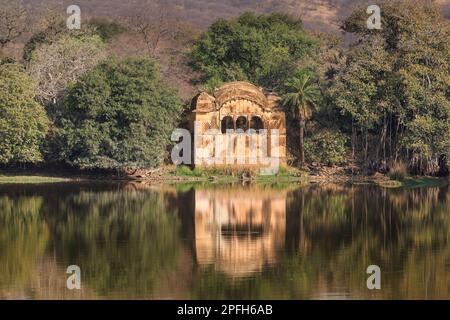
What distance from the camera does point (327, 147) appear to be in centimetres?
6781

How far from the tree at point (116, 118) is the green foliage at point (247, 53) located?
7.37m

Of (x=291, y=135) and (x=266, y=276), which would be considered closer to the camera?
(x=266, y=276)

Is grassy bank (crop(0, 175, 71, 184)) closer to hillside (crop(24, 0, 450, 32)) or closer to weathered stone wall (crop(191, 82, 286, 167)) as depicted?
weathered stone wall (crop(191, 82, 286, 167))

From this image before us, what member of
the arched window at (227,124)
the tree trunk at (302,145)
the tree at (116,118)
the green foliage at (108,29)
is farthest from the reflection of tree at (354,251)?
the green foliage at (108,29)

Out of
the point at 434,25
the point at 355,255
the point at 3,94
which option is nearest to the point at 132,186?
the point at 3,94

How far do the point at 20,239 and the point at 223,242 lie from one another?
22.6ft

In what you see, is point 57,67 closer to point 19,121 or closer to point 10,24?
point 19,121

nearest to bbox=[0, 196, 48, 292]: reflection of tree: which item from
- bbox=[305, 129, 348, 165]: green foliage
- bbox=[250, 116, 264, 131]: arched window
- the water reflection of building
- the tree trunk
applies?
the water reflection of building

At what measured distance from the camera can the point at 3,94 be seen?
6406 centimetres

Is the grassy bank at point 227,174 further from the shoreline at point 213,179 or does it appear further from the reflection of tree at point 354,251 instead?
the reflection of tree at point 354,251

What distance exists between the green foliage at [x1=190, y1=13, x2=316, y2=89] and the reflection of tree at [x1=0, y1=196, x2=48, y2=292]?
2461cm

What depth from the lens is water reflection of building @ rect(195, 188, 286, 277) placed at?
3397cm
